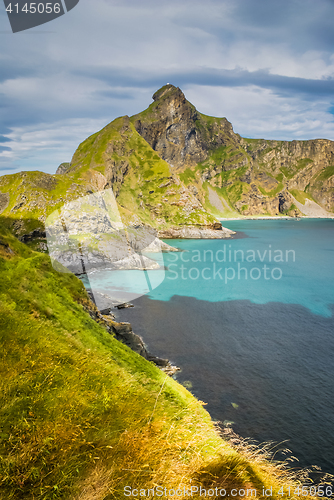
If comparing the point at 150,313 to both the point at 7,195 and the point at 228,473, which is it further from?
the point at 7,195

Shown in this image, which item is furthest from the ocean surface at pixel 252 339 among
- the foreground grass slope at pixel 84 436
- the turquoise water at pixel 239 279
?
the foreground grass slope at pixel 84 436

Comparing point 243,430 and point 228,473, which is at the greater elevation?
point 228,473

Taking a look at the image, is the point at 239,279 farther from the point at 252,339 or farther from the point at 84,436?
the point at 84,436

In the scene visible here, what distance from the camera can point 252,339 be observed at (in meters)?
37.8

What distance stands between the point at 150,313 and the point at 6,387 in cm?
4111

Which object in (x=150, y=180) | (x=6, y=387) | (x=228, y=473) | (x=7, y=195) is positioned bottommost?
(x=228, y=473)

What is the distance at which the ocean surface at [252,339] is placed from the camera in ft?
75.6

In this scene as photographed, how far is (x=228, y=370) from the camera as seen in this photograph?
30.1 meters

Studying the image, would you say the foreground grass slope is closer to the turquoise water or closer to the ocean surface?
the ocean surface

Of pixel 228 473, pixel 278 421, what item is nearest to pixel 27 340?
pixel 228 473

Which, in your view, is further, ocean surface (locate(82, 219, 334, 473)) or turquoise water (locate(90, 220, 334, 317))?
turquoise water (locate(90, 220, 334, 317))

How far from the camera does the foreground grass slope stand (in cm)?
594

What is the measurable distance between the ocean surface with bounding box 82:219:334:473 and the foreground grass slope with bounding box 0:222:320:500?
16.1 m

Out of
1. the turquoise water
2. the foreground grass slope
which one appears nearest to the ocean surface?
the turquoise water
